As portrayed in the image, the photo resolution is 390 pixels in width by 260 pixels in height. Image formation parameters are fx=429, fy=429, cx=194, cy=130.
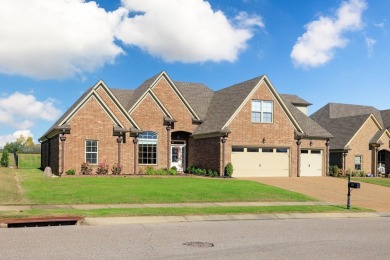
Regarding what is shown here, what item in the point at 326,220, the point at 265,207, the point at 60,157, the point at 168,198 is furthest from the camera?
the point at 60,157

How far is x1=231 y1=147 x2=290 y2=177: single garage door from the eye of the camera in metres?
32.5

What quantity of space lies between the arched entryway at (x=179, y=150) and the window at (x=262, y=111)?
6.24 metres

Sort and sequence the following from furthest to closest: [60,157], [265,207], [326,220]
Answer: [60,157] < [265,207] < [326,220]

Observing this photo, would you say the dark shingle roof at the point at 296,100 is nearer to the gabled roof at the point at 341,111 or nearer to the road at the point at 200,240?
the gabled roof at the point at 341,111

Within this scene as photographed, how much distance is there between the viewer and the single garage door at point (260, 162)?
107 feet

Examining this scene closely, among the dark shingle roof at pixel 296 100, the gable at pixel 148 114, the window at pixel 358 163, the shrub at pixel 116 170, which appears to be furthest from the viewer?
the dark shingle roof at pixel 296 100

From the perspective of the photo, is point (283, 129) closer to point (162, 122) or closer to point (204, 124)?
point (204, 124)

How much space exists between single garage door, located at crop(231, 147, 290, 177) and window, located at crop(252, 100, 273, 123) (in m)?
2.26

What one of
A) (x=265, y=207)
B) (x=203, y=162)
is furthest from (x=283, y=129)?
(x=265, y=207)

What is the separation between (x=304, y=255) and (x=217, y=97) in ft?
99.3

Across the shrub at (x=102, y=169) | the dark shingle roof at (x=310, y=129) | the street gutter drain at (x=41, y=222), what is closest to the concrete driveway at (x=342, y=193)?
the dark shingle roof at (x=310, y=129)

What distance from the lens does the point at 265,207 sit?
17219 mm

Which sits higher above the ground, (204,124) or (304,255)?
(204,124)

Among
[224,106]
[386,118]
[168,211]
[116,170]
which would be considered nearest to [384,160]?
[386,118]
